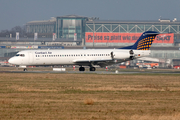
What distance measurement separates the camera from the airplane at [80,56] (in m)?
55.2

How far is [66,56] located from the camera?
56.2 m

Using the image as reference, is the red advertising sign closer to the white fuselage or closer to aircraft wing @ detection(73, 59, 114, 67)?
the white fuselage

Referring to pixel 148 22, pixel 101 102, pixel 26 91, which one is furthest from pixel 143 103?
pixel 148 22

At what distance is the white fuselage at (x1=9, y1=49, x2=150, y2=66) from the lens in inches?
2169

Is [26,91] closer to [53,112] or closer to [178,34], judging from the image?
[53,112]

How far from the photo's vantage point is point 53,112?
1702cm

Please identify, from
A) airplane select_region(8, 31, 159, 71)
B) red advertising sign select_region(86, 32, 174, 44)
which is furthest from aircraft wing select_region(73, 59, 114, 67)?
red advertising sign select_region(86, 32, 174, 44)

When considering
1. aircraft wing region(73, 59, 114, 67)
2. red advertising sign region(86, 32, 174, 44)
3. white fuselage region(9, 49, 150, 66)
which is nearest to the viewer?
white fuselage region(9, 49, 150, 66)

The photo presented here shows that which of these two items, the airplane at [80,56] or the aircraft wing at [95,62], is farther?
the aircraft wing at [95,62]

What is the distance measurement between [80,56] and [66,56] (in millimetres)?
2387

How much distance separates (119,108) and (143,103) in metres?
2.51

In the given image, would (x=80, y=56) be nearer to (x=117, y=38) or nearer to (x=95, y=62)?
(x=95, y=62)

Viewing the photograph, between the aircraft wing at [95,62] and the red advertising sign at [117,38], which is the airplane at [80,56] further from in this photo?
the red advertising sign at [117,38]

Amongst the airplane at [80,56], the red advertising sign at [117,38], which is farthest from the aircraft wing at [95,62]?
the red advertising sign at [117,38]
